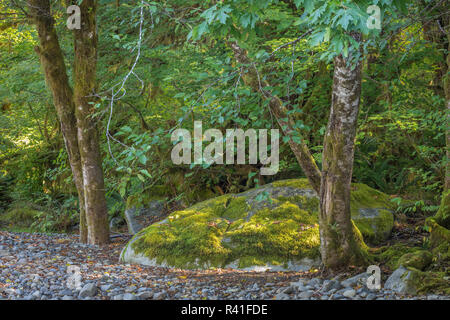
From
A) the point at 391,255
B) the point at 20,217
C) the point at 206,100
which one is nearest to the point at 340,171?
the point at 391,255

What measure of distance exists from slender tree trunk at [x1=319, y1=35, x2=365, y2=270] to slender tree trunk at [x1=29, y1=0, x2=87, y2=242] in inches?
216

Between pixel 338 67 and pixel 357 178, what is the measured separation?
509 centimetres

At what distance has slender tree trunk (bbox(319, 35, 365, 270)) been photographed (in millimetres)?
4625

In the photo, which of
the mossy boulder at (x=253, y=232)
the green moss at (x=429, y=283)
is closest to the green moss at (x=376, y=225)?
the mossy boulder at (x=253, y=232)

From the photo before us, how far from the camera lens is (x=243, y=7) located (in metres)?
3.71

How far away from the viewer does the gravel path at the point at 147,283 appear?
457 cm

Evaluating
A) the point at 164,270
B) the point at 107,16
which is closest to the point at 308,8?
the point at 164,270

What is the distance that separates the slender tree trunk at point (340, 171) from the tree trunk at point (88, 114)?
192 inches

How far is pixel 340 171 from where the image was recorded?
Answer: 4.89 m

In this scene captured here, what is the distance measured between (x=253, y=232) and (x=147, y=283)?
203 cm

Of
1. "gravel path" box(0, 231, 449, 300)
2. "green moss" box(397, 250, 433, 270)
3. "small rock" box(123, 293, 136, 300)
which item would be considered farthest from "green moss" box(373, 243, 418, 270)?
"small rock" box(123, 293, 136, 300)

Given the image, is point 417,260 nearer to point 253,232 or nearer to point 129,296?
point 253,232

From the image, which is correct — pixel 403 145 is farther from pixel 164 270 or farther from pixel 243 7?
pixel 243 7
